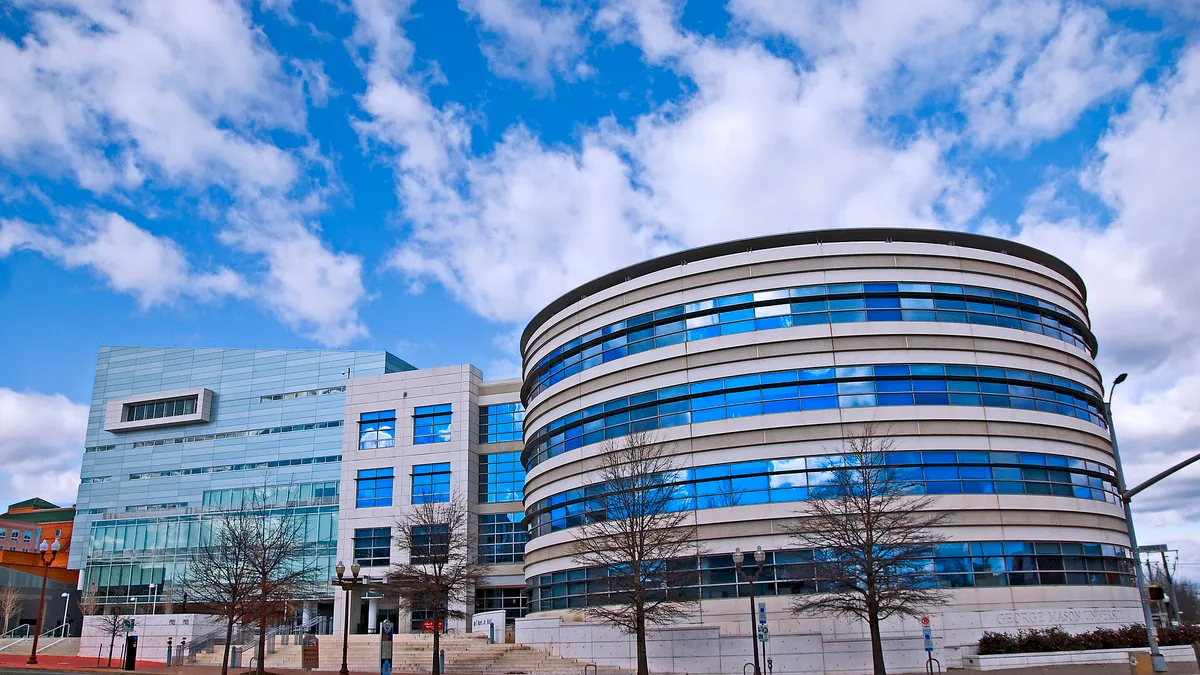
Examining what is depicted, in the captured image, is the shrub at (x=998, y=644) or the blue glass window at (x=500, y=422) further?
the blue glass window at (x=500, y=422)

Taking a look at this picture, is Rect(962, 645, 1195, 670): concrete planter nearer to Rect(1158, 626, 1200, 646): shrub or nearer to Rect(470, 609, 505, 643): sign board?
Rect(1158, 626, 1200, 646): shrub

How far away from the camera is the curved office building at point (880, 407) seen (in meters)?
40.7

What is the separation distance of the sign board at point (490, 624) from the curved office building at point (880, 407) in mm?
5004

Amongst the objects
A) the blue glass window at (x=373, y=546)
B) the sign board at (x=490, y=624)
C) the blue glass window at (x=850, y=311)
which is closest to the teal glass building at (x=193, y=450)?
the blue glass window at (x=373, y=546)

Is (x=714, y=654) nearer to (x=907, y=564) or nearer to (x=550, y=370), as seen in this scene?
(x=907, y=564)

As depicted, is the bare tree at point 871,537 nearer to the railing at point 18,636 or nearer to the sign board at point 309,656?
the sign board at point 309,656

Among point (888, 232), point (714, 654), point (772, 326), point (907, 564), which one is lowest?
point (714, 654)

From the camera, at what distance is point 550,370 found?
5409 cm

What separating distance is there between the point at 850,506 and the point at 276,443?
55.9m

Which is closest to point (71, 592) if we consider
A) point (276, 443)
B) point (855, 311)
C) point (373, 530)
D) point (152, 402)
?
point (152, 402)

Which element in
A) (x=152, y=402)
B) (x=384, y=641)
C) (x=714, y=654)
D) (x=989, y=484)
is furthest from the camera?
(x=152, y=402)

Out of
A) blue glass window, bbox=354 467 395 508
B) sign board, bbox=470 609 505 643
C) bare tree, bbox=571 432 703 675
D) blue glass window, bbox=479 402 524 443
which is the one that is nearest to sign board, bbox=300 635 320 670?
sign board, bbox=470 609 505 643

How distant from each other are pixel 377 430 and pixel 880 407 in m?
41.1

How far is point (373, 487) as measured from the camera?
222 ft
